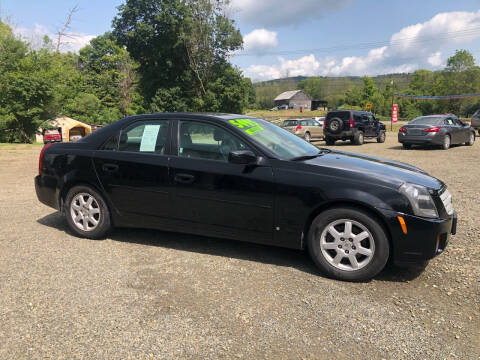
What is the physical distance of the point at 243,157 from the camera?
3738mm

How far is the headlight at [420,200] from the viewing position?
3342 mm

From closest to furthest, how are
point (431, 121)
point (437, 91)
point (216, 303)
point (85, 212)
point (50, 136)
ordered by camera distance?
point (216, 303) → point (85, 212) → point (431, 121) → point (50, 136) → point (437, 91)

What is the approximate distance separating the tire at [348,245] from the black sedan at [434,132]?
1459 cm

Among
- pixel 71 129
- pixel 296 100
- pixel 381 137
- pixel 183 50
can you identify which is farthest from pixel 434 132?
pixel 296 100

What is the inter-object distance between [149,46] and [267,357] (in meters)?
47.4

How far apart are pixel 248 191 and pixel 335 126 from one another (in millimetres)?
16757

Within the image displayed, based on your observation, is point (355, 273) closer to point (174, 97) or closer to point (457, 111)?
point (174, 97)

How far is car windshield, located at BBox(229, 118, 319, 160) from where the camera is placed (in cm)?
400

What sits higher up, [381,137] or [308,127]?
[308,127]

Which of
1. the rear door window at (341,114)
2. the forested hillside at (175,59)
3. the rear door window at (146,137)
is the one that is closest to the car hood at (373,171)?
the rear door window at (146,137)

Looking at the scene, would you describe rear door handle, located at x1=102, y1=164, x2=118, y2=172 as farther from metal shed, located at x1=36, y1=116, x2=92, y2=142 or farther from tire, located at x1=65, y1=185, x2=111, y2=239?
metal shed, located at x1=36, y1=116, x2=92, y2=142

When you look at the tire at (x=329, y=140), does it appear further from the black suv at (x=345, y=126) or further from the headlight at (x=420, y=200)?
the headlight at (x=420, y=200)

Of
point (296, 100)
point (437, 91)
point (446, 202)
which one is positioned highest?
point (296, 100)

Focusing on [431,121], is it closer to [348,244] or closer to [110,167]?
[348,244]
